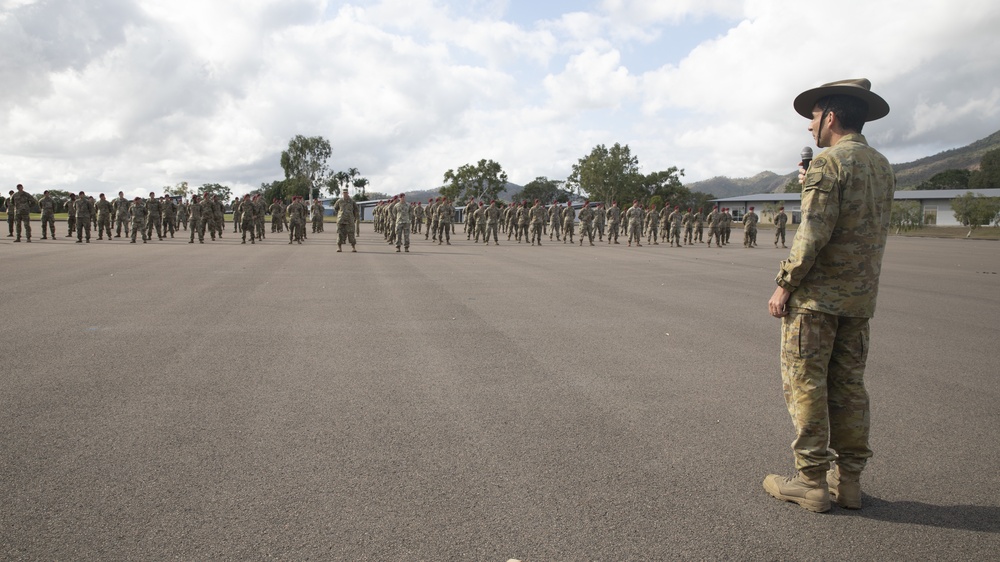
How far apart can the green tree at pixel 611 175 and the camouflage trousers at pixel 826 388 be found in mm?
102657

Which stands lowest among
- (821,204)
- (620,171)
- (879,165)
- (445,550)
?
(445,550)

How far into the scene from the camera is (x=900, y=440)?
440 cm

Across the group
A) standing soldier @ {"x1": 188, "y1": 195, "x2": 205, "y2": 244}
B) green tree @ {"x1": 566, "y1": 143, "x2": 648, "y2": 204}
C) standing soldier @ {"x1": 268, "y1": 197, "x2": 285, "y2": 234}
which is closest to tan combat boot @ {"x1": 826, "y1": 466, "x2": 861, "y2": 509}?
standing soldier @ {"x1": 188, "y1": 195, "x2": 205, "y2": 244}

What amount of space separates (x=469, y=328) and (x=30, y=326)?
526 centimetres

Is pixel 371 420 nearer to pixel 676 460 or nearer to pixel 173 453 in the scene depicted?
pixel 173 453

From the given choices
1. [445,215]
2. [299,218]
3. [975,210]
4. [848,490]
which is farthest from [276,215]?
[975,210]

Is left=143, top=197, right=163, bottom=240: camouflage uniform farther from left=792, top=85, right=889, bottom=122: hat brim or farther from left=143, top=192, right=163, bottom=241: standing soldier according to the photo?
left=792, top=85, right=889, bottom=122: hat brim

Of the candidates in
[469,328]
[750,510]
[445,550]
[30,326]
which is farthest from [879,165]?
[30,326]

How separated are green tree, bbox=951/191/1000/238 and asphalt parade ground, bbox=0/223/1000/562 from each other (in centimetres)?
5275

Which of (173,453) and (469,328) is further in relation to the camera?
(469,328)

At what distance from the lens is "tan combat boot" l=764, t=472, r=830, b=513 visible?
3.41 m

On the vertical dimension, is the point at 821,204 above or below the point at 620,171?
below

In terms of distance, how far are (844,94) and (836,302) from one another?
3.78 feet

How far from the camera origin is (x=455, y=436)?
438cm
